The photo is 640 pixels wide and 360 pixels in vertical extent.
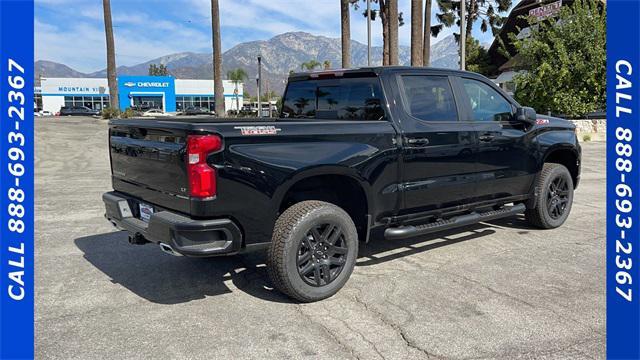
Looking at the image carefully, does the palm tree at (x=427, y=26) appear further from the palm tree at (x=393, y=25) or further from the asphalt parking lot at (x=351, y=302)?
the asphalt parking lot at (x=351, y=302)

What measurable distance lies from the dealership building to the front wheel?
223ft

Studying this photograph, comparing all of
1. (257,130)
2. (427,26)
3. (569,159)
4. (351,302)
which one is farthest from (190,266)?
(427,26)

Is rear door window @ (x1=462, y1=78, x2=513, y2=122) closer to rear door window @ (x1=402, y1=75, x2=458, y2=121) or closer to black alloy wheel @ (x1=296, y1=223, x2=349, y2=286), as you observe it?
rear door window @ (x1=402, y1=75, x2=458, y2=121)

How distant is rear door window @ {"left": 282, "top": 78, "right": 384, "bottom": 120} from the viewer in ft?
16.3

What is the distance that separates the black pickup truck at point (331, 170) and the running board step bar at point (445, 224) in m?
0.01

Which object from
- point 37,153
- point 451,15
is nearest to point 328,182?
point 37,153

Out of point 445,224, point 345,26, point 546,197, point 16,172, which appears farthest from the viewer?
point 345,26

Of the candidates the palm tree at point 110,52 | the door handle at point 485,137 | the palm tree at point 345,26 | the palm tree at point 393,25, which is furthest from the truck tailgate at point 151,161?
the palm tree at point 110,52

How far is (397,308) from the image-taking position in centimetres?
412

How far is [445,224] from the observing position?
517 cm

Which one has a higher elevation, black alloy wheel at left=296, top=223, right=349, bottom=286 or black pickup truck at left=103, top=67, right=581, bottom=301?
black pickup truck at left=103, top=67, right=581, bottom=301

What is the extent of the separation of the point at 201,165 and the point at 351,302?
5.47ft

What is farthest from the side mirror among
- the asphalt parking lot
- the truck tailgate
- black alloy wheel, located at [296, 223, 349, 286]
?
the truck tailgate

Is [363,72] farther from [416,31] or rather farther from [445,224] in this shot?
[416,31]
